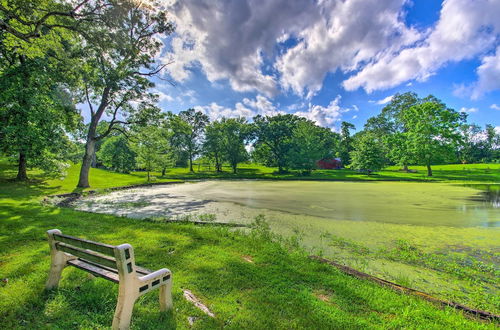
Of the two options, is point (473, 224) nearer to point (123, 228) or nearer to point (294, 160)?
point (123, 228)

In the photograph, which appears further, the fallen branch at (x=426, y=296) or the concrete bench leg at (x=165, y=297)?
the fallen branch at (x=426, y=296)

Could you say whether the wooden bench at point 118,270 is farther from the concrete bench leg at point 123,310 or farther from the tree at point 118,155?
the tree at point 118,155

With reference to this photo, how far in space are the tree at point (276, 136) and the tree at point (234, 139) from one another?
268cm

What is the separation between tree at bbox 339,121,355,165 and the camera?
173ft

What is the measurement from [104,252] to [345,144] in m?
60.0

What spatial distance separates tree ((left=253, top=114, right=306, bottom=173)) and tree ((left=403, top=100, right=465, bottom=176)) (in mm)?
19736

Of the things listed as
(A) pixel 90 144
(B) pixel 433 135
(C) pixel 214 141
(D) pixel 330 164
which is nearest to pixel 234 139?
(C) pixel 214 141

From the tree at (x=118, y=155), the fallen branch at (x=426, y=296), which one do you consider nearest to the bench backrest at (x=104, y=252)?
the fallen branch at (x=426, y=296)

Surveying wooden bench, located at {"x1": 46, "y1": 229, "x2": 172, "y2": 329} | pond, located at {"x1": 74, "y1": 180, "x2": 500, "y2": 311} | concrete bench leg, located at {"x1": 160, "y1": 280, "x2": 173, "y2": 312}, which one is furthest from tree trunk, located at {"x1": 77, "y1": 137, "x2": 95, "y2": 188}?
concrete bench leg, located at {"x1": 160, "y1": 280, "x2": 173, "y2": 312}

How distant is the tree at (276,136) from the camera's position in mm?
40594

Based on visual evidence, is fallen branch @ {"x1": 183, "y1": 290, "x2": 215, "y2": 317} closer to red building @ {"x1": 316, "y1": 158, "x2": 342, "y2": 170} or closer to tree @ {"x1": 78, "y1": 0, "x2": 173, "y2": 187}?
tree @ {"x1": 78, "y1": 0, "x2": 173, "y2": 187}

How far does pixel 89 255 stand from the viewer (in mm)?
2141

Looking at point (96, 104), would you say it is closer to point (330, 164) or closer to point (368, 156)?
point (368, 156)

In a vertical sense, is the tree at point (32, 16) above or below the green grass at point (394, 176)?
above
